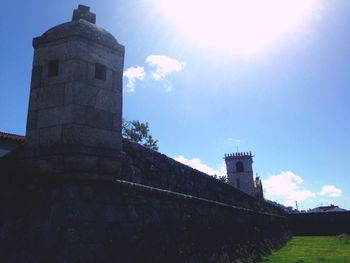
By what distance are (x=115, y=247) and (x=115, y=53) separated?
100 inches

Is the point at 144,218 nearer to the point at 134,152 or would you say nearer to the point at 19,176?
the point at 134,152

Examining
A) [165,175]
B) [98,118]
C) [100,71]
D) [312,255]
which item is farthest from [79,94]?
[312,255]

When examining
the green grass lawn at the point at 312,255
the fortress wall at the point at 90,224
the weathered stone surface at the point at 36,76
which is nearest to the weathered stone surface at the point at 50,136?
the fortress wall at the point at 90,224

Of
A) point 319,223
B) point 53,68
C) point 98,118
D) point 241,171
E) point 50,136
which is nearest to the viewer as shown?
point 50,136

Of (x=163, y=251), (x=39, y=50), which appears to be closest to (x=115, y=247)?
(x=163, y=251)

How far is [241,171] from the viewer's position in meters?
45.9

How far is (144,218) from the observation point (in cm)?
529

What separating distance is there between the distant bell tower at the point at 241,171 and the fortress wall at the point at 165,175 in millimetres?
35922

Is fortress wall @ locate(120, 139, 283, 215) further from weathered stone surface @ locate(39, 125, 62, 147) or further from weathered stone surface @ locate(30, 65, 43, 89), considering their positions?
weathered stone surface @ locate(30, 65, 43, 89)

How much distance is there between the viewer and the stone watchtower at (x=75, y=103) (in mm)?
4363

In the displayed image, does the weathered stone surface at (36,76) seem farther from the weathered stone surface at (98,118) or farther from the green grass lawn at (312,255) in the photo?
the green grass lawn at (312,255)

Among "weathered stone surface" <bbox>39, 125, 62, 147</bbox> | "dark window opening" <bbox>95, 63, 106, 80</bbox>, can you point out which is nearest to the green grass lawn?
"dark window opening" <bbox>95, 63, 106, 80</bbox>

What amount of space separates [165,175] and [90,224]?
8.55ft

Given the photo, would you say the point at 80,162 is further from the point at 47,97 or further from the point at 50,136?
the point at 47,97
